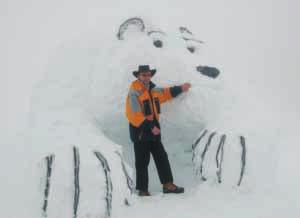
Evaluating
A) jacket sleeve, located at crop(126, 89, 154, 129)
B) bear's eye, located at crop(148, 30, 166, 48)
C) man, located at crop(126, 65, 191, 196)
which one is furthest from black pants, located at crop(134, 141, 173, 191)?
bear's eye, located at crop(148, 30, 166, 48)

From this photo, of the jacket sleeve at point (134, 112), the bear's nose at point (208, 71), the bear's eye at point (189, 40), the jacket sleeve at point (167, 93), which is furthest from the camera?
the bear's eye at point (189, 40)

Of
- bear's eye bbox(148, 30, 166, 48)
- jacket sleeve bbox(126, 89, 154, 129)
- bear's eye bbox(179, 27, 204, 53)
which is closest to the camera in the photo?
jacket sleeve bbox(126, 89, 154, 129)

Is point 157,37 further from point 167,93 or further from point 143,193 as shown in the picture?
point 143,193

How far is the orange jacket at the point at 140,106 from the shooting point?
3.17m

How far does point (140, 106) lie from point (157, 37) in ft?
2.26

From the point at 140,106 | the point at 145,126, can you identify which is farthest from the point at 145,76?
the point at 145,126

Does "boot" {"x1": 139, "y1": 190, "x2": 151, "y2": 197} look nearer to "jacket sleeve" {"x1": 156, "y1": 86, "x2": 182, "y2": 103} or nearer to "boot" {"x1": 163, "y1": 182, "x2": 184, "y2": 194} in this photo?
"boot" {"x1": 163, "y1": 182, "x2": 184, "y2": 194}

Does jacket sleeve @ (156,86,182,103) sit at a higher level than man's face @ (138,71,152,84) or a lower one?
lower

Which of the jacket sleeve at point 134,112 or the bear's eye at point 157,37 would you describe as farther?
the bear's eye at point 157,37

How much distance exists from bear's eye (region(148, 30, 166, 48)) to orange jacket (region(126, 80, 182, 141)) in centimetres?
45

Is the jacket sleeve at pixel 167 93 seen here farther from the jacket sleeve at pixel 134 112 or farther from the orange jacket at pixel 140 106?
the jacket sleeve at pixel 134 112

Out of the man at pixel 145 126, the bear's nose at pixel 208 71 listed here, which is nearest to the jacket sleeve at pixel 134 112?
the man at pixel 145 126

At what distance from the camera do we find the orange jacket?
3170 millimetres

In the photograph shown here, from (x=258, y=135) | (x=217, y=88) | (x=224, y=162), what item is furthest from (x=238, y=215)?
(x=217, y=88)
